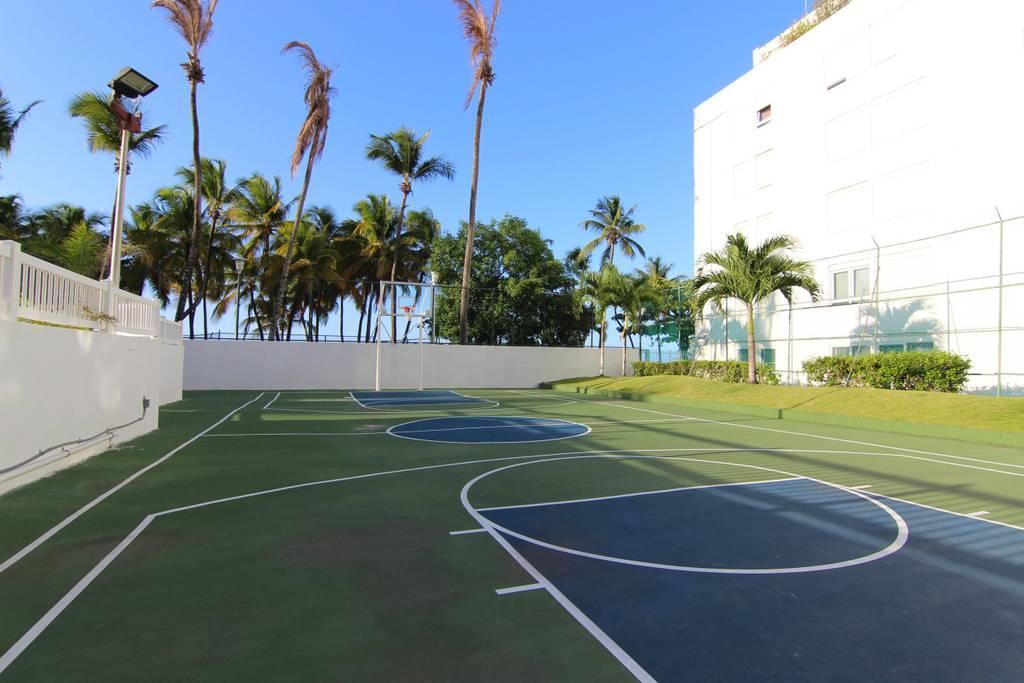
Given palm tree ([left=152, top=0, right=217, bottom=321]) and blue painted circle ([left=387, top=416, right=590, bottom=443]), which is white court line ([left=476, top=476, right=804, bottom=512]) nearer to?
blue painted circle ([left=387, top=416, right=590, bottom=443])

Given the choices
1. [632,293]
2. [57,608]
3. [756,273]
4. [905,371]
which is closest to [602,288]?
[632,293]

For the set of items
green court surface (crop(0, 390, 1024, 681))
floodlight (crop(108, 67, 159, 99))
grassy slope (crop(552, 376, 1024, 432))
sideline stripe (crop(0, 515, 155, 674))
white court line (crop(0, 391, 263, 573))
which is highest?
floodlight (crop(108, 67, 159, 99))

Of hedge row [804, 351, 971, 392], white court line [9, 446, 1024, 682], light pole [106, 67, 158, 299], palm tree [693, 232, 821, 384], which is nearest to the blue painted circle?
white court line [9, 446, 1024, 682]

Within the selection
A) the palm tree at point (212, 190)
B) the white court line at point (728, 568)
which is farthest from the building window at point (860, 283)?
the palm tree at point (212, 190)

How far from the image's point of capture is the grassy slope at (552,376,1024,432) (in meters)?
10.9

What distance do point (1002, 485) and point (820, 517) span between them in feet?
11.1

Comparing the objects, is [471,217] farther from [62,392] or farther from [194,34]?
[62,392]

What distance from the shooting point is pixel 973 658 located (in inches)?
104

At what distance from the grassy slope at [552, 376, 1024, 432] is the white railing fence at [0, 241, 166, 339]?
15.1 meters

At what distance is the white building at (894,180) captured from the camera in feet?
50.9

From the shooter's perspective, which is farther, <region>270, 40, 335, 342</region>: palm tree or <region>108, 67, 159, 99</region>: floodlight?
<region>270, 40, 335, 342</region>: palm tree

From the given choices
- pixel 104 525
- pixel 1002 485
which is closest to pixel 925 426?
pixel 1002 485

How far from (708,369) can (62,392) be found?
72.2 ft

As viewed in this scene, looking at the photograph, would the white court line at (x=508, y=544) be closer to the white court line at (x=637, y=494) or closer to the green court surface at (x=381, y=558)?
the green court surface at (x=381, y=558)
